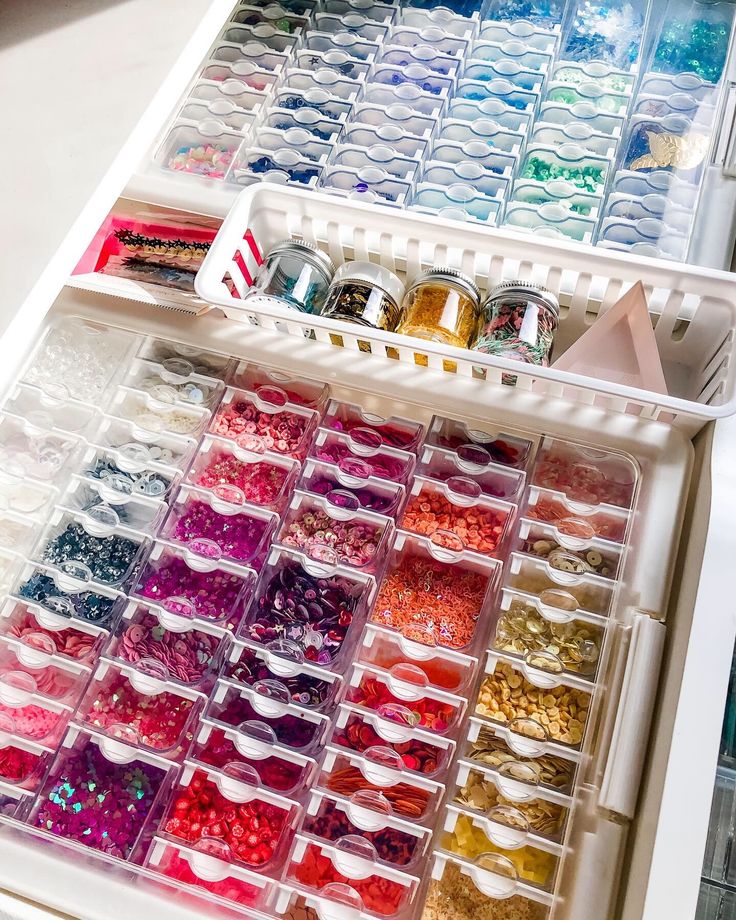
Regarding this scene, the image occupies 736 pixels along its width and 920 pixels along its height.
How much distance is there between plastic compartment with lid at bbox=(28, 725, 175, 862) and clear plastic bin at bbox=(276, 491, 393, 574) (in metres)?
0.29

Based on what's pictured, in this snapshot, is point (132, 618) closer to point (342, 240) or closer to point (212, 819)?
point (212, 819)

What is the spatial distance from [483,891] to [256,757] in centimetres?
27

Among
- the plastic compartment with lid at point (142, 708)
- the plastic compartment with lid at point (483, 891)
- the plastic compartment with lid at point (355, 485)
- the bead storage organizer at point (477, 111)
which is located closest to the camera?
the plastic compartment with lid at point (483, 891)

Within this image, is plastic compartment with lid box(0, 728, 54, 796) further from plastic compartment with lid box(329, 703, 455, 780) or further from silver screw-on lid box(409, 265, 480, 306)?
silver screw-on lid box(409, 265, 480, 306)

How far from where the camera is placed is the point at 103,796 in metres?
0.92

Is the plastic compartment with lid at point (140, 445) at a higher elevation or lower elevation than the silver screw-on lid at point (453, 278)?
lower

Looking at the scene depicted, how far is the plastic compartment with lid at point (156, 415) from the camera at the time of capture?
1.08m

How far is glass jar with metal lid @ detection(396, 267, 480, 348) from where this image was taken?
100 cm

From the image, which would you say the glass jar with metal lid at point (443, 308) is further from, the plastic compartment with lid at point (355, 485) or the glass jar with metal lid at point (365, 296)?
the plastic compartment with lid at point (355, 485)

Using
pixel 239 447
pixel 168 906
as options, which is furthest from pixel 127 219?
pixel 168 906

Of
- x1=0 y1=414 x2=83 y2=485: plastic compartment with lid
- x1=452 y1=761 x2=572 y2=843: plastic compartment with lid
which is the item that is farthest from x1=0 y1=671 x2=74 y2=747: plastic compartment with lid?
x1=452 y1=761 x2=572 y2=843: plastic compartment with lid

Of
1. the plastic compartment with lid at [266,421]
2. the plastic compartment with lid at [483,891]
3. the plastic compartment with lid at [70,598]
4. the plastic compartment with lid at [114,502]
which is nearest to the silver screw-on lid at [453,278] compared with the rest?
the plastic compartment with lid at [266,421]

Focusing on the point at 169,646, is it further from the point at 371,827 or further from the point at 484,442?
the point at 484,442

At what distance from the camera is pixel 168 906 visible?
0.82 metres
